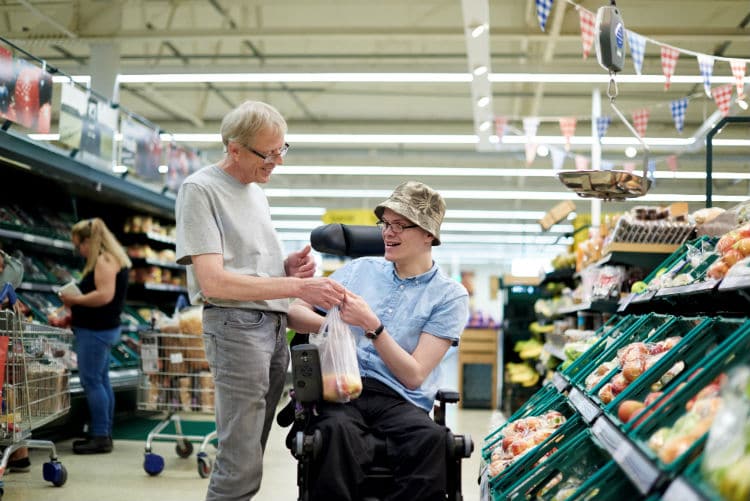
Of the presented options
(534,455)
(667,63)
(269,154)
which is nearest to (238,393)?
(269,154)

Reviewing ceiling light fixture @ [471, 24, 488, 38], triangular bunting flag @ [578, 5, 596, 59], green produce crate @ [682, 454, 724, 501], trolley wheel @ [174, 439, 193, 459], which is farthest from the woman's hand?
ceiling light fixture @ [471, 24, 488, 38]

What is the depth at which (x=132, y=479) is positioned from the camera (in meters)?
5.05

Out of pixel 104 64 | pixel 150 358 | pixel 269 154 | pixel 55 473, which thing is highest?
pixel 104 64

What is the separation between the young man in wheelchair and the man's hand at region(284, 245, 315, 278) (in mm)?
118

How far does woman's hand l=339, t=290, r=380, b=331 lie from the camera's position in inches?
106

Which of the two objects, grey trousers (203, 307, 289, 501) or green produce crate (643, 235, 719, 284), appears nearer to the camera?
grey trousers (203, 307, 289, 501)

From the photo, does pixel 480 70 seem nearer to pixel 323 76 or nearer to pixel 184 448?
pixel 323 76

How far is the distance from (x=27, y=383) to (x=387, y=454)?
7.97 ft

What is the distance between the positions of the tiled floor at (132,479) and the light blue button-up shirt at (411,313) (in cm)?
212

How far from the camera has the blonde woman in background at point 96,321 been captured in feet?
19.2

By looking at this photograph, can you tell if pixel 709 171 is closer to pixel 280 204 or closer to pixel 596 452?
pixel 596 452

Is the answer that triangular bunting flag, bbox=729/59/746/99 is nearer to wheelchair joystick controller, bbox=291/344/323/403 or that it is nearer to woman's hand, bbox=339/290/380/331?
woman's hand, bbox=339/290/380/331

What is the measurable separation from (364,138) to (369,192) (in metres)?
6.35

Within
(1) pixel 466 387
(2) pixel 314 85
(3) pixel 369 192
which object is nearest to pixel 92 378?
(1) pixel 466 387
